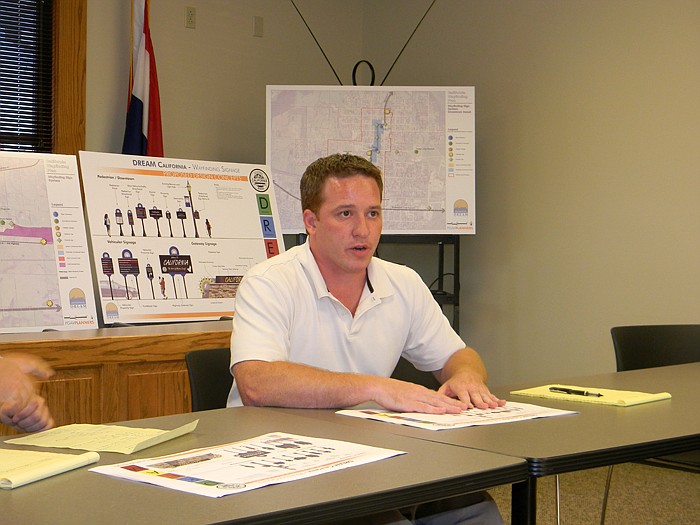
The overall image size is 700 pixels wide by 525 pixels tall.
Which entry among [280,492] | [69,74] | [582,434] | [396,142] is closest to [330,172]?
[582,434]

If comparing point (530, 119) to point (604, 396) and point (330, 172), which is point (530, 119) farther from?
point (604, 396)

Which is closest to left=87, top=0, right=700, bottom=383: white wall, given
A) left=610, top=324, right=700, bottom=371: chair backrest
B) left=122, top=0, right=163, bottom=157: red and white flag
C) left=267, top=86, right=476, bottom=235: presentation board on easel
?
left=122, top=0, right=163, bottom=157: red and white flag

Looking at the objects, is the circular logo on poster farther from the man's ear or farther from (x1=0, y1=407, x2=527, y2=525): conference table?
(x1=0, y1=407, x2=527, y2=525): conference table

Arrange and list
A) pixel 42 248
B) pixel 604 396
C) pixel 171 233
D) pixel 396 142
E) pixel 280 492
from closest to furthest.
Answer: pixel 280 492 → pixel 604 396 → pixel 42 248 → pixel 171 233 → pixel 396 142

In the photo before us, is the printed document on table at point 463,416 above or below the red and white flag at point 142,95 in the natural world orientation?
below

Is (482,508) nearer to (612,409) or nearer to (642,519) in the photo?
(612,409)

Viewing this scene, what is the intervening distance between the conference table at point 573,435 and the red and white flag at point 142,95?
3693 millimetres

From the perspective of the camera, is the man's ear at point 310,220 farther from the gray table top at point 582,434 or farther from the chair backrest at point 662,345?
the chair backrest at point 662,345

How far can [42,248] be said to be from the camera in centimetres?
353

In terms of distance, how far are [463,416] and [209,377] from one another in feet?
2.39

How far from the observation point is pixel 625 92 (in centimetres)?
482

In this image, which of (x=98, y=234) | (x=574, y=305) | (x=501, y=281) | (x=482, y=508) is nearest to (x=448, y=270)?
(x=501, y=281)

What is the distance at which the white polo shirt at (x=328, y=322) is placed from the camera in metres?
2.18

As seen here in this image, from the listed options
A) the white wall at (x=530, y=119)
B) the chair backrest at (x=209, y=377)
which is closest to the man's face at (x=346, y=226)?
the chair backrest at (x=209, y=377)
